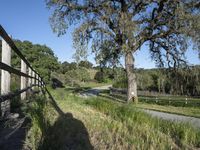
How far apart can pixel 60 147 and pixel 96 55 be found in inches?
777

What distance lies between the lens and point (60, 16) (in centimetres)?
2775

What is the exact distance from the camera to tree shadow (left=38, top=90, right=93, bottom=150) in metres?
5.37

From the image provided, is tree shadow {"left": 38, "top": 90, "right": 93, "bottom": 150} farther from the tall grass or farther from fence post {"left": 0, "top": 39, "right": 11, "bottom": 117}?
the tall grass

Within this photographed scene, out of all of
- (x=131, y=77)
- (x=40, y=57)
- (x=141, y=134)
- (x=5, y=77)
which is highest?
(x=40, y=57)

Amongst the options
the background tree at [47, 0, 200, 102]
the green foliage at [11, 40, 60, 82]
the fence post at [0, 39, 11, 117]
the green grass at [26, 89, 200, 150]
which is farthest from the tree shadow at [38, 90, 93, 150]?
the green foliage at [11, 40, 60, 82]

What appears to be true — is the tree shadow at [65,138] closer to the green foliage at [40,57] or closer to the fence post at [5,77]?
the fence post at [5,77]

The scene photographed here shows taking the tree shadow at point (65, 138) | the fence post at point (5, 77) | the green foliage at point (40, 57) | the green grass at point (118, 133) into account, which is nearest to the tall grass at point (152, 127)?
the green grass at point (118, 133)

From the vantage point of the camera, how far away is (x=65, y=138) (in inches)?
247

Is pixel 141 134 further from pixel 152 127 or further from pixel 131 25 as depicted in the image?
pixel 131 25

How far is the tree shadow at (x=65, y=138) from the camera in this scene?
211 inches

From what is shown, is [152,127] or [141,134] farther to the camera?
[152,127]

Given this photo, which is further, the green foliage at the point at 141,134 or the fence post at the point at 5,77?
the green foliage at the point at 141,134

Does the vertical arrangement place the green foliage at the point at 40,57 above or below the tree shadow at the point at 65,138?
above

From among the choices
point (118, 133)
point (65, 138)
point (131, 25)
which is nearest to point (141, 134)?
point (118, 133)
